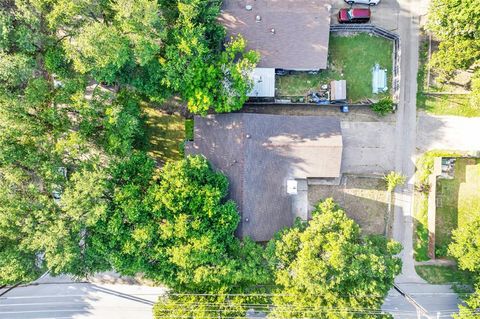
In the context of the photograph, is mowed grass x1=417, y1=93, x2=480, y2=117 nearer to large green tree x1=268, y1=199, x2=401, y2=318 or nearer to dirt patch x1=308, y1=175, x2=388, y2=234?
dirt patch x1=308, y1=175, x2=388, y2=234

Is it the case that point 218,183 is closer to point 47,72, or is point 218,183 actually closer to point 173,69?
point 173,69

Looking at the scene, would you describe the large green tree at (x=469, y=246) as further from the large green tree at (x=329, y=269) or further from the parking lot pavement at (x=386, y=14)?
the parking lot pavement at (x=386, y=14)

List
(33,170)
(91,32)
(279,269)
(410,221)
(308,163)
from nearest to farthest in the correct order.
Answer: (91,32) → (33,170) → (279,269) → (308,163) → (410,221)

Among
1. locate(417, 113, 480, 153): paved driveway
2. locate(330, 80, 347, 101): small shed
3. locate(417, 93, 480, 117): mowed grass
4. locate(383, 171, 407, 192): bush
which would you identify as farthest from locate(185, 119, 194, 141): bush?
locate(417, 93, 480, 117): mowed grass

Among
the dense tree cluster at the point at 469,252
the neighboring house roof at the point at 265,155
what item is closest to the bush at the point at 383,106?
the neighboring house roof at the point at 265,155

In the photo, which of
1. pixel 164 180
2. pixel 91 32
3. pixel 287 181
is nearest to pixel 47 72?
pixel 91 32

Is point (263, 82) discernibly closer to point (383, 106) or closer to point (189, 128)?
point (189, 128)
